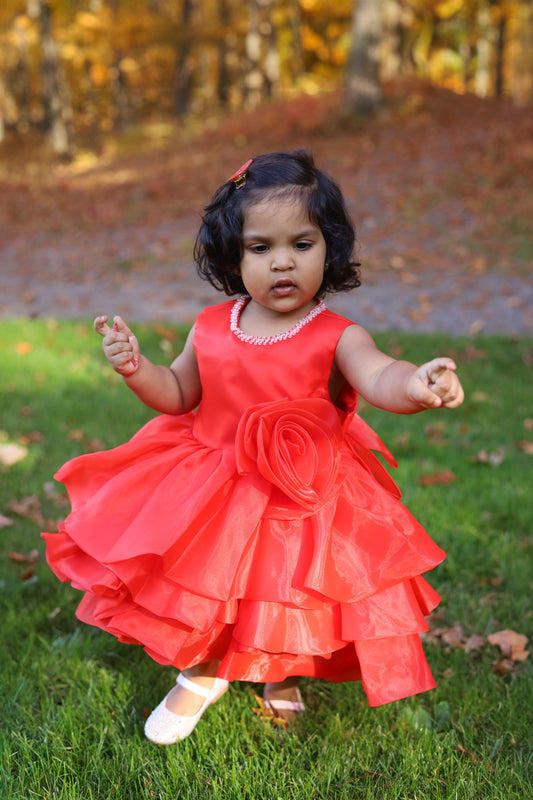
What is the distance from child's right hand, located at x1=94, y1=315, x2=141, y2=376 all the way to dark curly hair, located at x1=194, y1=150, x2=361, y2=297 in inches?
15.4

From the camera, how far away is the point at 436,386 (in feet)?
5.74

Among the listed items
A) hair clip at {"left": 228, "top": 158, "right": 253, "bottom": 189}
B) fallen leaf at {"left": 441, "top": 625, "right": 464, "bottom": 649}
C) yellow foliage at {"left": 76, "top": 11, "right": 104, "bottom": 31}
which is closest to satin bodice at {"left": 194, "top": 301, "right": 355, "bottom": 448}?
hair clip at {"left": 228, "top": 158, "right": 253, "bottom": 189}

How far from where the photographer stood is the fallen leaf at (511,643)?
2.69 m

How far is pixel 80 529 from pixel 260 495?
0.57m

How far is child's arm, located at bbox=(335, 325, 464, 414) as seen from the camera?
5.73ft

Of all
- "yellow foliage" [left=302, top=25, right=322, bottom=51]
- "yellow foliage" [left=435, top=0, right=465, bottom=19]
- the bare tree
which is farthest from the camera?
"yellow foliage" [left=302, top=25, right=322, bottom=51]

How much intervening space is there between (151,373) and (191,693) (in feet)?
3.27

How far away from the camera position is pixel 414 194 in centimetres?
1321

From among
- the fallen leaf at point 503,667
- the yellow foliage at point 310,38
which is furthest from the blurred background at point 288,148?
the fallen leaf at point 503,667

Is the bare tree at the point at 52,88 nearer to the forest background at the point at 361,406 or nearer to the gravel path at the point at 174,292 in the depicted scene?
the forest background at the point at 361,406

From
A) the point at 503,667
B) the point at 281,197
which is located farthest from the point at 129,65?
the point at 503,667

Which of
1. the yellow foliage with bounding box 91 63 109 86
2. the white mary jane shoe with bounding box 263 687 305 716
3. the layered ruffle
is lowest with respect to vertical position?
the yellow foliage with bounding box 91 63 109 86

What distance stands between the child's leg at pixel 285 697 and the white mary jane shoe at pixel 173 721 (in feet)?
0.75

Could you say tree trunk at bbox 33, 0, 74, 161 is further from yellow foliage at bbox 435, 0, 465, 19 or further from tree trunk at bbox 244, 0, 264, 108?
yellow foliage at bbox 435, 0, 465, 19
